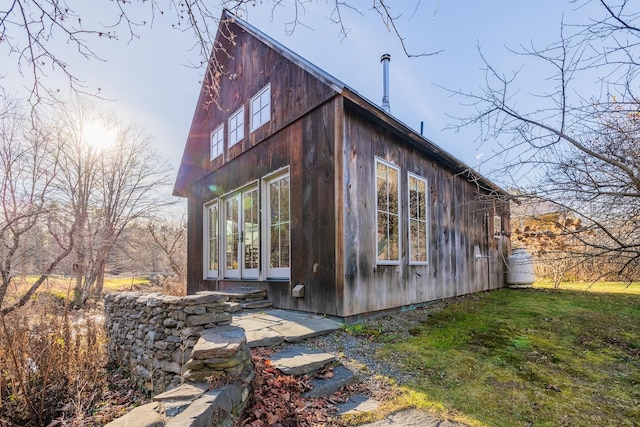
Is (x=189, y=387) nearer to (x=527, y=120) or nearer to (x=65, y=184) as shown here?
(x=527, y=120)

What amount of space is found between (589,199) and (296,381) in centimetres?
308

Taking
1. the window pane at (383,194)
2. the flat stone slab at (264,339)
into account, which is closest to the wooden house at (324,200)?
the window pane at (383,194)

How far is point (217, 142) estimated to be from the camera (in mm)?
8352

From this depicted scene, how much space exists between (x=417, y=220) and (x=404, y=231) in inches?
22.3

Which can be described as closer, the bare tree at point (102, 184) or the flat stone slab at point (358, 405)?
the flat stone slab at point (358, 405)

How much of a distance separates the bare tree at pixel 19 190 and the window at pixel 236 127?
3.46 meters

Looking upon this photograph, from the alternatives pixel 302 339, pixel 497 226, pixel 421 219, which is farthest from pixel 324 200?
pixel 497 226

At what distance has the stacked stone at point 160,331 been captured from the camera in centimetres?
340

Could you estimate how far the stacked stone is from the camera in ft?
11.2

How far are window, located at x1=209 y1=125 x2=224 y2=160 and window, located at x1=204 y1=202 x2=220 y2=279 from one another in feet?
4.35

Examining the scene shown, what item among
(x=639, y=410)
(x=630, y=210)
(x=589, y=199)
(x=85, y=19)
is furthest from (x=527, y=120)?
(x=85, y=19)

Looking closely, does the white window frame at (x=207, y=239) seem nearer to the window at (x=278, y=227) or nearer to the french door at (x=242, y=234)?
the french door at (x=242, y=234)

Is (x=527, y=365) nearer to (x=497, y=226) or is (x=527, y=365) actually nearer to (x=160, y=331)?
(x=160, y=331)

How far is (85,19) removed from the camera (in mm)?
2064
